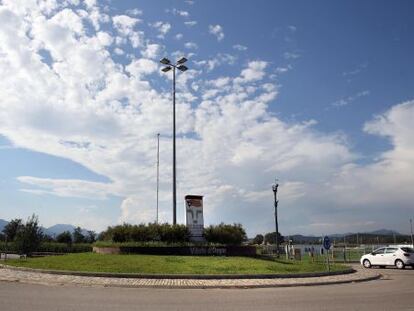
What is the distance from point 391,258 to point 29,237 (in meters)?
23.8

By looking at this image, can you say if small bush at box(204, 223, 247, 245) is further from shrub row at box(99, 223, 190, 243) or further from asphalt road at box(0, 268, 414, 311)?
asphalt road at box(0, 268, 414, 311)

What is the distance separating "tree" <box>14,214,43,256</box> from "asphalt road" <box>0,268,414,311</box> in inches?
648

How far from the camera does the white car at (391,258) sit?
104 feet

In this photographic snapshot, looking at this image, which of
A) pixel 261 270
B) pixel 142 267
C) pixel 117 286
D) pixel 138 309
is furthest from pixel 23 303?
pixel 261 270

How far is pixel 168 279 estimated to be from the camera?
1981 cm

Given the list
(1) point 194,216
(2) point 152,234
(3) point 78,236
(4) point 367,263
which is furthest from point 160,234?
(3) point 78,236

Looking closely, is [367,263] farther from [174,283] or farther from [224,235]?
[174,283]

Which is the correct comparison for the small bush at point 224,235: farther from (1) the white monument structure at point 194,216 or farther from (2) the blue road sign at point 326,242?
(2) the blue road sign at point 326,242

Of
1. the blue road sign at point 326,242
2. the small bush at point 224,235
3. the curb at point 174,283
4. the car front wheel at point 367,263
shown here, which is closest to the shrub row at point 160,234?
the small bush at point 224,235

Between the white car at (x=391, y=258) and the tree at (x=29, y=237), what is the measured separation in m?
22.1

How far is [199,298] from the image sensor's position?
14.5 metres

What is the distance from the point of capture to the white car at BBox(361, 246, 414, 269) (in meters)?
31.5

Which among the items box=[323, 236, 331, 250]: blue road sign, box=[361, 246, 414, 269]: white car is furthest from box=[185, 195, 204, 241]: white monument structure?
box=[361, 246, 414, 269]: white car

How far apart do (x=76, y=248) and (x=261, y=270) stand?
34.0 metres
